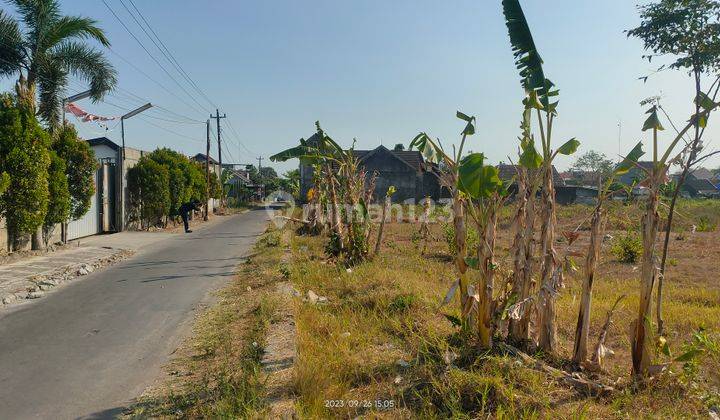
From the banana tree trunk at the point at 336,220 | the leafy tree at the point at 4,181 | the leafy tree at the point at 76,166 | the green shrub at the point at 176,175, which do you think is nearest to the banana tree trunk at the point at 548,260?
the banana tree trunk at the point at 336,220

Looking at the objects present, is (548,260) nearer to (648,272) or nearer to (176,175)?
(648,272)

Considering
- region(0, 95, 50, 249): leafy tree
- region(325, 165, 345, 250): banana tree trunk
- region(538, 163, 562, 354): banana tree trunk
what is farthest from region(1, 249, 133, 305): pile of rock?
region(538, 163, 562, 354): banana tree trunk

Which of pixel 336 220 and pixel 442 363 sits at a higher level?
pixel 336 220

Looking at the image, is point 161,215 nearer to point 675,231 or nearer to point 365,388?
point 365,388

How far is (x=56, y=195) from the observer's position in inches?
483

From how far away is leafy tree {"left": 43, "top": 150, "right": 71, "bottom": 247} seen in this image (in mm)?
12180

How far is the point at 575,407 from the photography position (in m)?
3.49

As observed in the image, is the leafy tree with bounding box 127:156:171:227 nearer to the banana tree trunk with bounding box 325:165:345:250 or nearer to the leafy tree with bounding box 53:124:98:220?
the leafy tree with bounding box 53:124:98:220

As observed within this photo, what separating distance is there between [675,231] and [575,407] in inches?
791

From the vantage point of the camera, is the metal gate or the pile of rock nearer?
the pile of rock

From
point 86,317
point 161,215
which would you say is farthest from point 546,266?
point 161,215

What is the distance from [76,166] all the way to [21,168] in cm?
280

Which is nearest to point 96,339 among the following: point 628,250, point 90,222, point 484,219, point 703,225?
point 484,219

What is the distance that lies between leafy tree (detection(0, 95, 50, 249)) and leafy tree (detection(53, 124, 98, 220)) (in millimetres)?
1988
